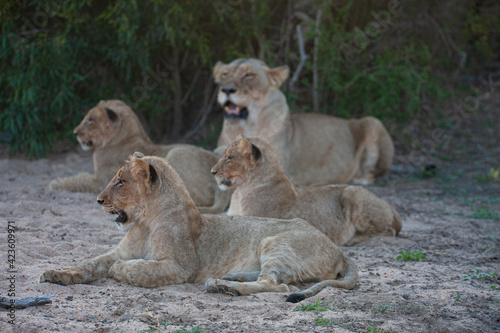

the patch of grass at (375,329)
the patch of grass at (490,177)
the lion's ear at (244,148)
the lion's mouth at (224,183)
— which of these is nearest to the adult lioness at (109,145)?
the lion's mouth at (224,183)

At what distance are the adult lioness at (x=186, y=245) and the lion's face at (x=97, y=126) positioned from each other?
3669mm

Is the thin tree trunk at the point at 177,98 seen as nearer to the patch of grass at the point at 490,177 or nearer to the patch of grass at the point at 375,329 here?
the patch of grass at the point at 490,177

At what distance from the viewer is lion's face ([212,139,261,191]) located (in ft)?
19.3

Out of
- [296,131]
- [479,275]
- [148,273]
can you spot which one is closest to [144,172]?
[148,273]

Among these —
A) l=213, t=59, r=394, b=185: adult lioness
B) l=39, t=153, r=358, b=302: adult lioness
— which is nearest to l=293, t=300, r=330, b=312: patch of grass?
l=39, t=153, r=358, b=302: adult lioness

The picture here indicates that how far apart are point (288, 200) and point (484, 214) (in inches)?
123

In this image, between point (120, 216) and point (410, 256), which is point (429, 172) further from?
point (120, 216)

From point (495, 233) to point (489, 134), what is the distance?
21.7ft

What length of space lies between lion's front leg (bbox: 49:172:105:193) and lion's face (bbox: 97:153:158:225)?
3573 mm

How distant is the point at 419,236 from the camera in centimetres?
661

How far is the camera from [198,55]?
11.4 metres

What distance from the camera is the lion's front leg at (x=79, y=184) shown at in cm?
808

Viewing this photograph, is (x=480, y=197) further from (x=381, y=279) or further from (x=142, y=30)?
(x=142, y=30)

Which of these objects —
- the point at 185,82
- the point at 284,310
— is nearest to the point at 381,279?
the point at 284,310
